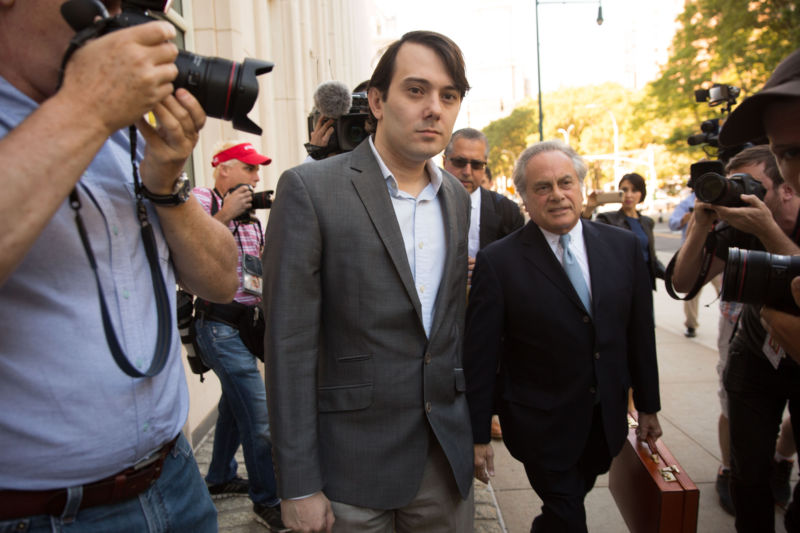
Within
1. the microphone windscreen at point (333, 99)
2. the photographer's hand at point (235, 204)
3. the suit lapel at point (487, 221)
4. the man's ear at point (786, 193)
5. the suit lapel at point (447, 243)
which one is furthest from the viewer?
the suit lapel at point (487, 221)

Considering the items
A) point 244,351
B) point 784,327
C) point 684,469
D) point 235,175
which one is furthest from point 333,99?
point 684,469

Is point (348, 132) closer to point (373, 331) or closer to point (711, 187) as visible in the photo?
point (373, 331)

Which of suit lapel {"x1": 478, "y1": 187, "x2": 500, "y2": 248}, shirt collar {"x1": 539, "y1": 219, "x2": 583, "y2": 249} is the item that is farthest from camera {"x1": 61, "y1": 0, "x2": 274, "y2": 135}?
suit lapel {"x1": 478, "y1": 187, "x2": 500, "y2": 248}

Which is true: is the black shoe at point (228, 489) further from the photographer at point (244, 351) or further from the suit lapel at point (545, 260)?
the suit lapel at point (545, 260)

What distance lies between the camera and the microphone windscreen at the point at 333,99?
3.30m

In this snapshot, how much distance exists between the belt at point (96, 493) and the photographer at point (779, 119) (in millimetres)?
1630

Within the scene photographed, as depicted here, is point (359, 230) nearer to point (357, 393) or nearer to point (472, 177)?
point (357, 393)

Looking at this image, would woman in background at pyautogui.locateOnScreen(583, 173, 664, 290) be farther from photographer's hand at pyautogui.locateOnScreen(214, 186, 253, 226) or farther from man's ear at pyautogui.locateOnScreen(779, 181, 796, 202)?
photographer's hand at pyautogui.locateOnScreen(214, 186, 253, 226)

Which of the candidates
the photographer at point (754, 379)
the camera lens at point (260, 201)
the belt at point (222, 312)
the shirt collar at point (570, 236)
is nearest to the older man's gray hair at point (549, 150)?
the shirt collar at point (570, 236)

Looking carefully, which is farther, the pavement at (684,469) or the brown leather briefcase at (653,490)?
the pavement at (684,469)

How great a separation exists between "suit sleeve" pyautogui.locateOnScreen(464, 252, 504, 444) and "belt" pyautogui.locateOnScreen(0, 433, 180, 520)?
4.52ft

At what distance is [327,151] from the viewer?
3428 mm

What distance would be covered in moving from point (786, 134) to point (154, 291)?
1607 mm

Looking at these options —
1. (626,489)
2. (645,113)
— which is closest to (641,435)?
(626,489)
